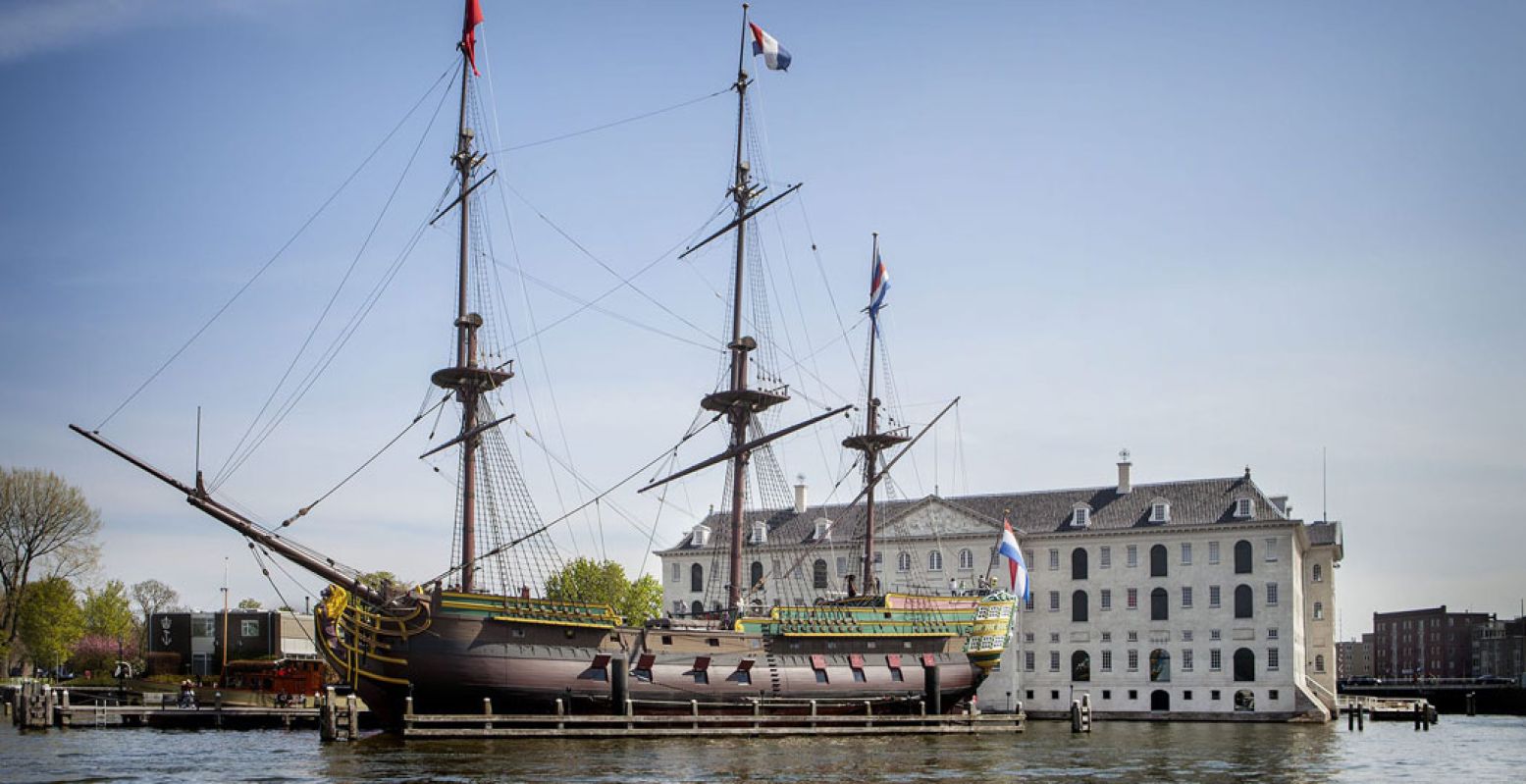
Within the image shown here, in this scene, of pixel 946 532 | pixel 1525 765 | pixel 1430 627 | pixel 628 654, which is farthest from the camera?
pixel 1430 627

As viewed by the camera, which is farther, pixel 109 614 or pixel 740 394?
pixel 109 614

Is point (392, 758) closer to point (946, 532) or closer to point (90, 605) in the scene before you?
point (946, 532)

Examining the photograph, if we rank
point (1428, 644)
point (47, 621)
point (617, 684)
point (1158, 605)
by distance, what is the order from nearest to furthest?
point (617, 684) → point (1158, 605) → point (47, 621) → point (1428, 644)

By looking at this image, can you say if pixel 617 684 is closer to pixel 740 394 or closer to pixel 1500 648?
pixel 740 394

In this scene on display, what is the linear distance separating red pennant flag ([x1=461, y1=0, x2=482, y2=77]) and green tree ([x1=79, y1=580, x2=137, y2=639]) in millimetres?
62926

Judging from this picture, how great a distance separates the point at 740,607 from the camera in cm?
5894

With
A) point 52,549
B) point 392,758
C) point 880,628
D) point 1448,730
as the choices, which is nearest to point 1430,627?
point 1448,730

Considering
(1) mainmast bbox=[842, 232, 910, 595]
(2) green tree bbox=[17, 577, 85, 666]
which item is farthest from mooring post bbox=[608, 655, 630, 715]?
(2) green tree bbox=[17, 577, 85, 666]

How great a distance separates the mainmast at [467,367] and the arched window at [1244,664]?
1807 inches

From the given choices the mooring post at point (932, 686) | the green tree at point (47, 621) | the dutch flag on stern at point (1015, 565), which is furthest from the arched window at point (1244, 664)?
the green tree at point (47, 621)

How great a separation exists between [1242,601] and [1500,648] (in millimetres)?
119189

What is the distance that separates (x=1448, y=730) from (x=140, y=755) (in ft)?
209

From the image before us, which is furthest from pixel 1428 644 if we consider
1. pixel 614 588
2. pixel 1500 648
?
Result: pixel 614 588

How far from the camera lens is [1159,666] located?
8256 cm
